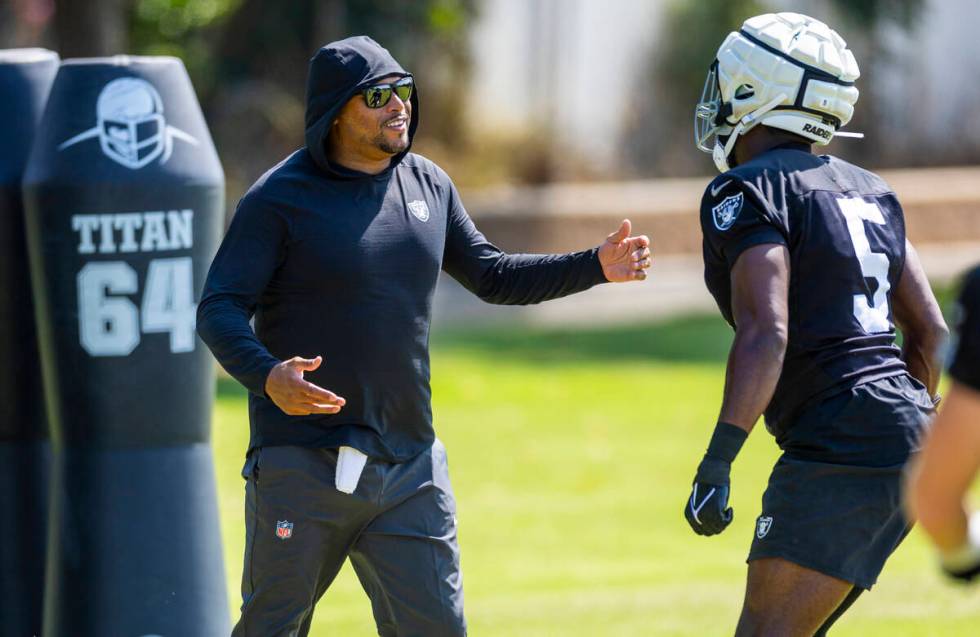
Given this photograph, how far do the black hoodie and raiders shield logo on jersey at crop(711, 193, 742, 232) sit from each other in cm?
97

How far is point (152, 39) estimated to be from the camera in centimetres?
1775

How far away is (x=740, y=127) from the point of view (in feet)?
14.8

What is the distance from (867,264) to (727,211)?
15.9 inches

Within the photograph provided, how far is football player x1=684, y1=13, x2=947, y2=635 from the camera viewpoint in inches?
162

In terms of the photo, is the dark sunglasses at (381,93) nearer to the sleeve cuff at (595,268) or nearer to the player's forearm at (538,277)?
the player's forearm at (538,277)

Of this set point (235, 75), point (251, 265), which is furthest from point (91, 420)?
point (235, 75)

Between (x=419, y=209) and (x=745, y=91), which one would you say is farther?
(x=419, y=209)

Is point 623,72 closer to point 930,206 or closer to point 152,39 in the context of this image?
point 930,206

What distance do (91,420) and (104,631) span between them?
2.38 ft

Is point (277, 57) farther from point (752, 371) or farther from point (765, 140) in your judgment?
point (752, 371)

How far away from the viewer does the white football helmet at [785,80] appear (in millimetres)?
4438

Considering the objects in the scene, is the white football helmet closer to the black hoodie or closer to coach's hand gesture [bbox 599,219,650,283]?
coach's hand gesture [bbox 599,219,650,283]

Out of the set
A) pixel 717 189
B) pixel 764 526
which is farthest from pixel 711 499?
pixel 717 189

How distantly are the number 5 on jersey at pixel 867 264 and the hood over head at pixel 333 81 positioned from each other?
55.8 inches
